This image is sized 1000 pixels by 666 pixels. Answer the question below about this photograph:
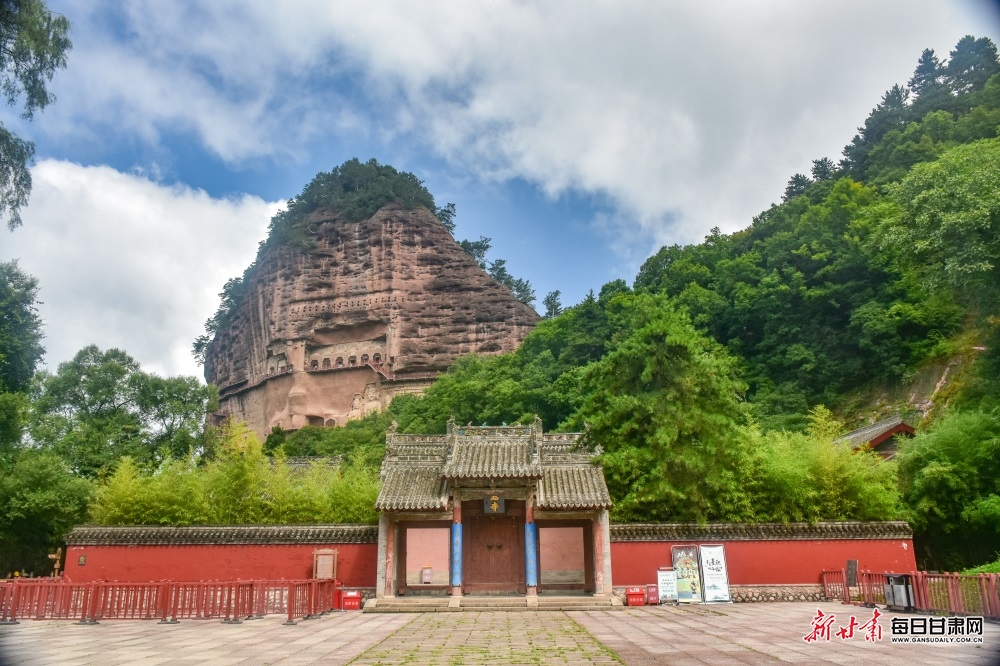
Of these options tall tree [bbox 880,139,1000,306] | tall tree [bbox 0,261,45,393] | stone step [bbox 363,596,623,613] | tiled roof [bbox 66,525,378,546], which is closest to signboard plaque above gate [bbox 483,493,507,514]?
stone step [bbox 363,596,623,613]

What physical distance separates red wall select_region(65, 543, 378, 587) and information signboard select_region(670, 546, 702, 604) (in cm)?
792

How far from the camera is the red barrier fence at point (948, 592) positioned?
8.95 m

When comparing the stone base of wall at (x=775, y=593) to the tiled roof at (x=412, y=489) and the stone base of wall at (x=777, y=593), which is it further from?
the tiled roof at (x=412, y=489)

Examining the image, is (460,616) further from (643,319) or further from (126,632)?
(643,319)

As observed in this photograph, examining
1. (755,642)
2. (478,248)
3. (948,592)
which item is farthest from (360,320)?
(755,642)

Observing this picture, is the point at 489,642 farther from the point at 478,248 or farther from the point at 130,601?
the point at 478,248

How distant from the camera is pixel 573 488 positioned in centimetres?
1567

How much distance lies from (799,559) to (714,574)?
6.61 ft

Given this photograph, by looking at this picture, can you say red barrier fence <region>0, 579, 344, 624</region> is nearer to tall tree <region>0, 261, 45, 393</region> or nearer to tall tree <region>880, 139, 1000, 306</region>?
tall tree <region>0, 261, 45, 393</region>

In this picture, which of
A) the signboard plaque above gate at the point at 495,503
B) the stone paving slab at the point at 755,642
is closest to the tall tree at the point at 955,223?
the stone paving slab at the point at 755,642

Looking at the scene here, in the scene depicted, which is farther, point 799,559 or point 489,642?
point 799,559

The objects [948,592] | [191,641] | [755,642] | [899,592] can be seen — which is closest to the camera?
[755,642]

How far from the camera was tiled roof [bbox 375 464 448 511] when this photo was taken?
15042mm

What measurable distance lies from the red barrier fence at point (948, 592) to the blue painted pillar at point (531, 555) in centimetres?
641
